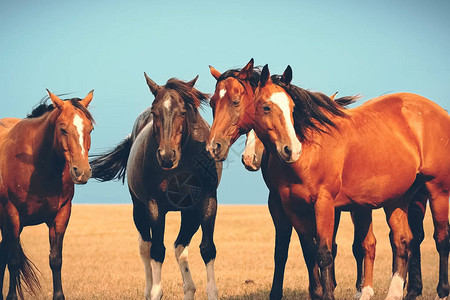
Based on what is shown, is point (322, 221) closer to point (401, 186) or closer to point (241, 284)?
point (401, 186)

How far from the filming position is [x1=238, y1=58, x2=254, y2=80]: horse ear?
266 inches

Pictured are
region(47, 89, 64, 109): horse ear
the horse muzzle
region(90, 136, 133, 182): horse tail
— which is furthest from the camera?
region(90, 136, 133, 182): horse tail

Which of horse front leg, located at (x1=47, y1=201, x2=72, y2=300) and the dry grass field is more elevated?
horse front leg, located at (x1=47, y1=201, x2=72, y2=300)

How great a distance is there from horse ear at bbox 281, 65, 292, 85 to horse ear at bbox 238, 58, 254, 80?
0.42 meters

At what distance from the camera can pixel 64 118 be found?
769cm

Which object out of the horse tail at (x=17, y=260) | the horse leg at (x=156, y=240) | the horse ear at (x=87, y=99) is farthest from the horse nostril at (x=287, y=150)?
the horse tail at (x=17, y=260)

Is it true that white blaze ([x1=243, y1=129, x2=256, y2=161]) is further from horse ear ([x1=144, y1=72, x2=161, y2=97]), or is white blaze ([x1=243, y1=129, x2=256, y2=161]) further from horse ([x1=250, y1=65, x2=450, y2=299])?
horse ear ([x1=144, y1=72, x2=161, y2=97])

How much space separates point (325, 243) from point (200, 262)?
9.94 m

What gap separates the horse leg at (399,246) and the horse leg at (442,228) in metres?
0.45

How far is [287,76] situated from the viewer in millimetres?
6559

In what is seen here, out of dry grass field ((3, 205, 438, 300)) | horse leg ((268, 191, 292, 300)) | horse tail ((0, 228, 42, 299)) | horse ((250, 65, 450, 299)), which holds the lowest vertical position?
dry grass field ((3, 205, 438, 300))

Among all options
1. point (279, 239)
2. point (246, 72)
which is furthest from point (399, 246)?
point (246, 72)

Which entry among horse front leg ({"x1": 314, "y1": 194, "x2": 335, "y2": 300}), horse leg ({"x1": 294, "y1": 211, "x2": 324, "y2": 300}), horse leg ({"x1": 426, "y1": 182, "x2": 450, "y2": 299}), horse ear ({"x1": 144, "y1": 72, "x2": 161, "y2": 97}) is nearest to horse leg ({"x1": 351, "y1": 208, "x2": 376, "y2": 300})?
horse leg ({"x1": 426, "y1": 182, "x2": 450, "y2": 299})

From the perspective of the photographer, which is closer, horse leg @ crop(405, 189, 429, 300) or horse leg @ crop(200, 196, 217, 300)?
horse leg @ crop(200, 196, 217, 300)
